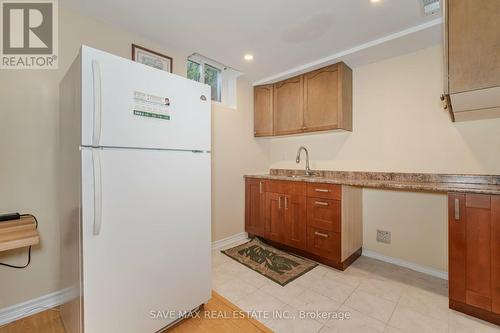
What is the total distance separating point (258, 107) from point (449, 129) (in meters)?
2.21

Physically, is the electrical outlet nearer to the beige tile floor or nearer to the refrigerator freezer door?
the beige tile floor

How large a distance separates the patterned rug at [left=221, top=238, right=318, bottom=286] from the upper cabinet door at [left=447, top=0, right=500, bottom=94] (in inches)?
74.4

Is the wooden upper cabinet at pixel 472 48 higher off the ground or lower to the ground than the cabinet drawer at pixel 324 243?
higher

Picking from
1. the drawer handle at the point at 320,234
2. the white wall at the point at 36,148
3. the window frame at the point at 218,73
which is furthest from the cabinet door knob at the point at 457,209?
the white wall at the point at 36,148

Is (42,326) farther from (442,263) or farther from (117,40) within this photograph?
(442,263)

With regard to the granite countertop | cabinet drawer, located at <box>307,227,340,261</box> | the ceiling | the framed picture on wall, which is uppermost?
the ceiling

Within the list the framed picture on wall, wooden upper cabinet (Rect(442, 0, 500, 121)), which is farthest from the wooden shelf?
wooden upper cabinet (Rect(442, 0, 500, 121))

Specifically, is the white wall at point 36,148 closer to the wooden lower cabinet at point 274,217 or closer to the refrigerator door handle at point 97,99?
the refrigerator door handle at point 97,99

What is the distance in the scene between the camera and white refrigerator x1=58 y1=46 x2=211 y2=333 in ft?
3.62

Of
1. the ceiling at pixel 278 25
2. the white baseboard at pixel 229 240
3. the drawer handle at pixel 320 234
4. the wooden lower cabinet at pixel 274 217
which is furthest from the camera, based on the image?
the white baseboard at pixel 229 240

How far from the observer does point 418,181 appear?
227 cm

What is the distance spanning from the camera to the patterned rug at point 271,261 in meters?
2.18

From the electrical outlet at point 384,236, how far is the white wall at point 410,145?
5cm

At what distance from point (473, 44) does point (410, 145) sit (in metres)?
1.31
